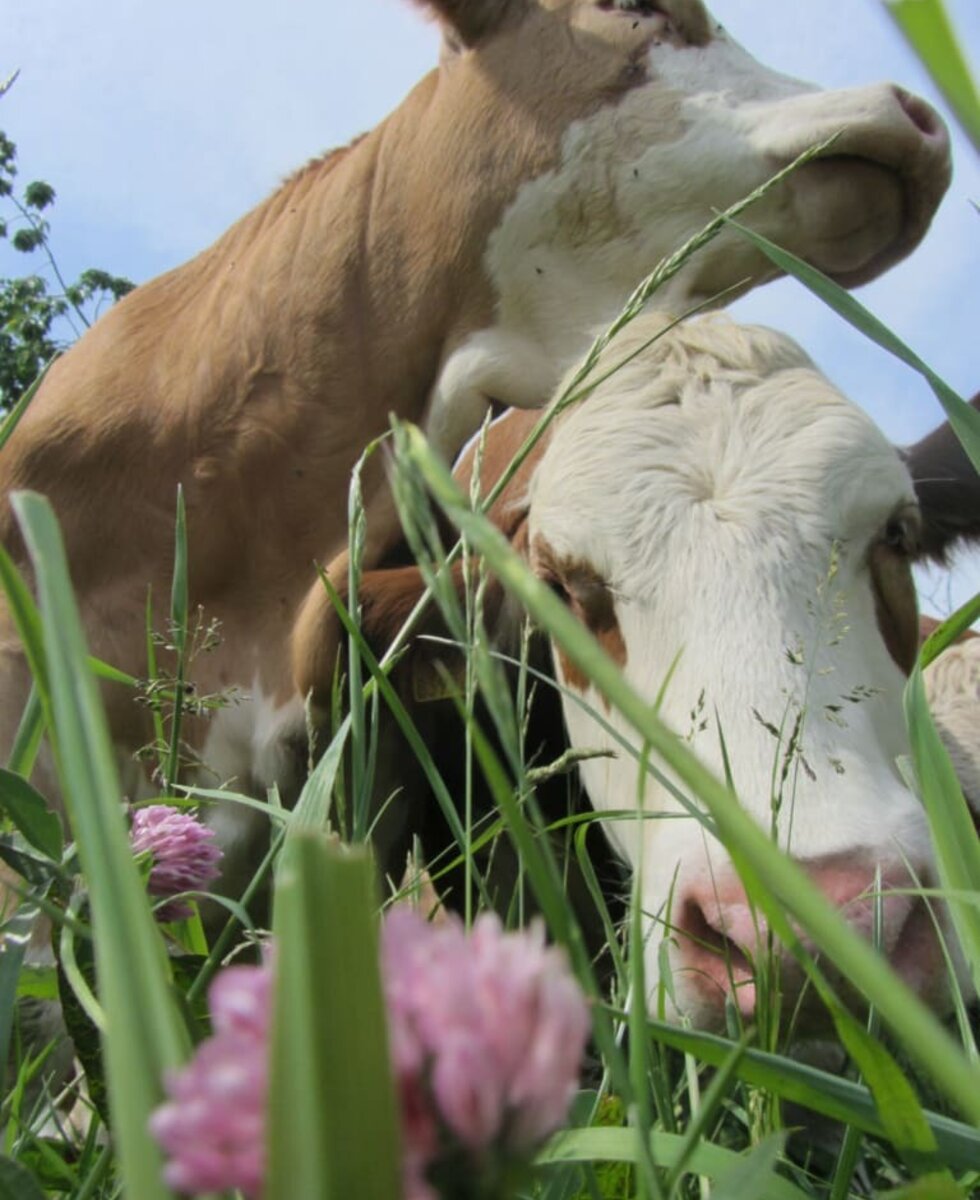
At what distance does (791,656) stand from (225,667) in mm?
2273

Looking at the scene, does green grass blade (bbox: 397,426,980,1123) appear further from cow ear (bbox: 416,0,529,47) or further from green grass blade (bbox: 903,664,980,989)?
cow ear (bbox: 416,0,529,47)

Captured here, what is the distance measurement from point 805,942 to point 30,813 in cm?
63

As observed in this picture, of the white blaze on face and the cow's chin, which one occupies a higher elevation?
the cow's chin

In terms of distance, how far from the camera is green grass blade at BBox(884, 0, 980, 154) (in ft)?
1.00

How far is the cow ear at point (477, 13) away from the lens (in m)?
3.24

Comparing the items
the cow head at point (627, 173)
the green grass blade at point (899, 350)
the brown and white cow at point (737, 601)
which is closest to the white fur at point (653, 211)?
the cow head at point (627, 173)

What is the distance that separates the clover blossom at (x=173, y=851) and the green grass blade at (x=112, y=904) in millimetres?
458

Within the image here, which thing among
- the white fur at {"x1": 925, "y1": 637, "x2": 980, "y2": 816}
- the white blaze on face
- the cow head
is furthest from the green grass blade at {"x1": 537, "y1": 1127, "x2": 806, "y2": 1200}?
the cow head

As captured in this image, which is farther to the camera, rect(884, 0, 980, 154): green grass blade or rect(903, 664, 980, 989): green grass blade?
rect(903, 664, 980, 989): green grass blade

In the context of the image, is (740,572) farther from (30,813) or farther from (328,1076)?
(328,1076)

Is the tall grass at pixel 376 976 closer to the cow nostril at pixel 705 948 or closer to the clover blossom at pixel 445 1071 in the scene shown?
the clover blossom at pixel 445 1071

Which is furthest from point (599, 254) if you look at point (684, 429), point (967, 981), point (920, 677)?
point (920, 677)

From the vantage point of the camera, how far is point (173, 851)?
0.85m

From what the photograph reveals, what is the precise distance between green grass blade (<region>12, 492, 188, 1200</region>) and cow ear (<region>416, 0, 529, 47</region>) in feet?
10.3
